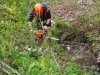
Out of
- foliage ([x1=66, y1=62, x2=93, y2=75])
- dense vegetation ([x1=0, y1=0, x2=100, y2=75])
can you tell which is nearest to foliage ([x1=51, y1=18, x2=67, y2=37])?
dense vegetation ([x1=0, y1=0, x2=100, y2=75])

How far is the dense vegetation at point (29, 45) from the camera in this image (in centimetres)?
513

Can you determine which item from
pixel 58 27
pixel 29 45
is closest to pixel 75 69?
pixel 29 45

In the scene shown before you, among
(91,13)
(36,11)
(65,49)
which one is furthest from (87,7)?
(36,11)

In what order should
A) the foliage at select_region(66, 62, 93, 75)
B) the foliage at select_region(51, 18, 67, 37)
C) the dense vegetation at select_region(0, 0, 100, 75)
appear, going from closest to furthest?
1. the dense vegetation at select_region(0, 0, 100, 75)
2. the foliage at select_region(66, 62, 93, 75)
3. the foliage at select_region(51, 18, 67, 37)

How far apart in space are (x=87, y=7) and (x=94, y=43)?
3062 millimetres

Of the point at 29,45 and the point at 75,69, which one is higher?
the point at 29,45

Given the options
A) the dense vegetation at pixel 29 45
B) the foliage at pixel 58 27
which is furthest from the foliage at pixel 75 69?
the foliage at pixel 58 27

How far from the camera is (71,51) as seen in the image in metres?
9.74

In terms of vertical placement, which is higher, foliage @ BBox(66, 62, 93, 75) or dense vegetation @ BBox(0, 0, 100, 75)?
dense vegetation @ BBox(0, 0, 100, 75)

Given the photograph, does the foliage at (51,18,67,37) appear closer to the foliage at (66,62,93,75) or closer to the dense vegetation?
the dense vegetation

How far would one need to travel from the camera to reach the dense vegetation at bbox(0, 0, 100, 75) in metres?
5.13

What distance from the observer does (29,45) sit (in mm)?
7883

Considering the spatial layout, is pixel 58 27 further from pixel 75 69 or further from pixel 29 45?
pixel 29 45

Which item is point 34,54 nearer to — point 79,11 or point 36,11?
point 36,11
